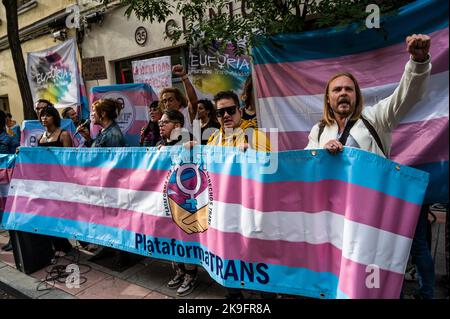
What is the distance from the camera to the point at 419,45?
1763 mm

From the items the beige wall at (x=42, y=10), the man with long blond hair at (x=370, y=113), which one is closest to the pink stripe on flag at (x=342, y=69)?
the man with long blond hair at (x=370, y=113)

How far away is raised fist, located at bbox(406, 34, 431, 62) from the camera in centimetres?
175

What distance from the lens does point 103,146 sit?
11.2 feet

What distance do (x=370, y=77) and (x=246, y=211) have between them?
1.60 m

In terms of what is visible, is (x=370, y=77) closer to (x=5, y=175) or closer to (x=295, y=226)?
(x=295, y=226)

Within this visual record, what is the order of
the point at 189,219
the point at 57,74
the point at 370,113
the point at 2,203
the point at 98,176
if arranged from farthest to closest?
the point at 57,74
the point at 2,203
the point at 98,176
the point at 189,219
the point at 370,113

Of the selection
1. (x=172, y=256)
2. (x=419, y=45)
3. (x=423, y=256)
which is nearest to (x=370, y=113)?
(x=419, y=45)

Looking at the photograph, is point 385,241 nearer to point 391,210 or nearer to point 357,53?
point 391,210

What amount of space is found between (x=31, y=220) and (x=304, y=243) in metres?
3.13

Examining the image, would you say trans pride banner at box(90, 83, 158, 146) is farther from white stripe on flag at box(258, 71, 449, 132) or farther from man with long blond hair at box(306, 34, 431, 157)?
man with long blond hair at box(306, 34, 431, 157)

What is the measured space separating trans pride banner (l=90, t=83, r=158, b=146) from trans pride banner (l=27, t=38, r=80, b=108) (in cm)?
125

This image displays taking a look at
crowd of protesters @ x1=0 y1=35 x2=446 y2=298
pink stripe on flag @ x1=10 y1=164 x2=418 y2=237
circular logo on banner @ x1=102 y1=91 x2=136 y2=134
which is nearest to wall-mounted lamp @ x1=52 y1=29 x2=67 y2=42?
circular logo on banner @ x1=102 y1=91 x2=136 y2=134

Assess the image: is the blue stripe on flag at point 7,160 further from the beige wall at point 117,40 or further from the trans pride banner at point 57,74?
the beige wall at point 117,40
